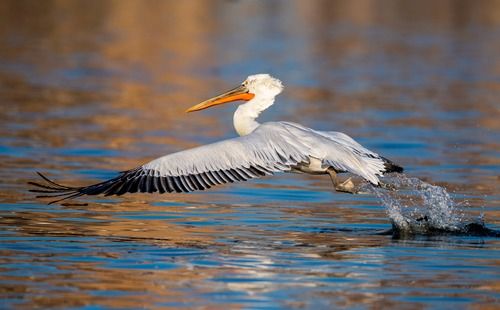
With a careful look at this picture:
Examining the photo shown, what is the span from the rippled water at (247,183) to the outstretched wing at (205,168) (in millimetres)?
399

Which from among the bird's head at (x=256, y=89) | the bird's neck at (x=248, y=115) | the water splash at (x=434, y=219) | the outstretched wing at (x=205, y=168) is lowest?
the water splash at (x=434, y=219)

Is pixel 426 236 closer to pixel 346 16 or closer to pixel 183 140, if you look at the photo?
pixel 183 140

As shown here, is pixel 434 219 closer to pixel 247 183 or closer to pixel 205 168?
pixel 205 168

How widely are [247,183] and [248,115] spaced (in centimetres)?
212

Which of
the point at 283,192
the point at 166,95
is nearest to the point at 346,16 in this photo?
the point at 166,95

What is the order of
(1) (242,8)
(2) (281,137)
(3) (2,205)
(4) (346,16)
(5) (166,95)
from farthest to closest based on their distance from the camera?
(1) (242,8)
(4) (346,16)
(5) (166,95)
(3) (2,205)
(2) (281,137)

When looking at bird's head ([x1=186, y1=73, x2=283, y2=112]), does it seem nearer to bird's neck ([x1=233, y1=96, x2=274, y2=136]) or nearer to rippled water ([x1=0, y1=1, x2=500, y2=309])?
bird's neck ([x1=233, y1=96, x2=274, y2=136])

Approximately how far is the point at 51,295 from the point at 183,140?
27.4 ft

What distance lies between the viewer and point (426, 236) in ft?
32.4

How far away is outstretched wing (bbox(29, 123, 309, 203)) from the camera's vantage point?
946 centimetres

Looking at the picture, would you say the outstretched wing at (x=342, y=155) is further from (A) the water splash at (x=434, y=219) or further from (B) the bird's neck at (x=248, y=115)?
(B) the bird's neck at (x=248, y=115)

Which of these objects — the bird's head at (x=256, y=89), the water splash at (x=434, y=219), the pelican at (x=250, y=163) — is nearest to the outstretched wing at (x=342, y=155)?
the pelican at (x=250, y=163)

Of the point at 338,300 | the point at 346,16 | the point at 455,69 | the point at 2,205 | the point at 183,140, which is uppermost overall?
the point at 346,16

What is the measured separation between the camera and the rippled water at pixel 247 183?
796 centimetres
